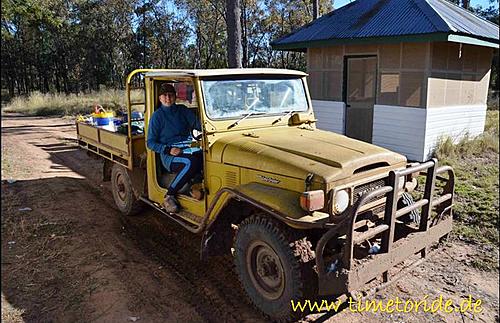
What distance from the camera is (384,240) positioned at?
344 cm

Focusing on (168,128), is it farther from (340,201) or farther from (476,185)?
(476,185)

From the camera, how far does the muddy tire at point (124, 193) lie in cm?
595

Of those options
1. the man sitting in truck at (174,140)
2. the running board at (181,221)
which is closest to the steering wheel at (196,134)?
the man sitting in truck at (174,140)

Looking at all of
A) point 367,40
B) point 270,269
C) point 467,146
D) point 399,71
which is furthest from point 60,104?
point 270,269

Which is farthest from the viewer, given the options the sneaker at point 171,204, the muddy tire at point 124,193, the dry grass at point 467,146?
the dry grass at point 467,146

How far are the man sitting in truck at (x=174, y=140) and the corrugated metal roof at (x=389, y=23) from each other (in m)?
6.33

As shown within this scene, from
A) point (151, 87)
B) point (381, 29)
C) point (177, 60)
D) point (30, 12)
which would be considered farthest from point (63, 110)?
point (151, 87)

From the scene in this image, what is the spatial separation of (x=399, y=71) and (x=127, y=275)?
816 centimetres

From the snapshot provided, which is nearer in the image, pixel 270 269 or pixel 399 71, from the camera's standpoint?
pixel 270 269

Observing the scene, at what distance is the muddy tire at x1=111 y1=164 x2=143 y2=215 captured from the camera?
5949 mm

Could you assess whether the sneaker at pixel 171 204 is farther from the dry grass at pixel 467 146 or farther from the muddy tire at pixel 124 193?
the dry grass at pixel 467 146

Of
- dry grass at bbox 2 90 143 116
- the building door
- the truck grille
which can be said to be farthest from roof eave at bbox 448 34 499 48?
dry grass at bbox 2 90 143 116

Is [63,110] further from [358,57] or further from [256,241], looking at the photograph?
[256,241]

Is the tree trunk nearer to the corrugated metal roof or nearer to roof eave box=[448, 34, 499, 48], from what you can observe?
the corrugated metal roof
